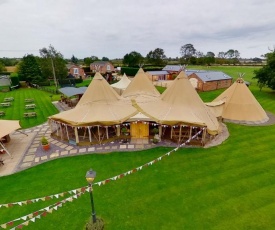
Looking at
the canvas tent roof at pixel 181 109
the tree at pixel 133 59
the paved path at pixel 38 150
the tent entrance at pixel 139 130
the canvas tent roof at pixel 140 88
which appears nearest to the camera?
the paved path at pixel 38 150

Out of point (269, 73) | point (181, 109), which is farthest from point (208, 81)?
point (181, 109)

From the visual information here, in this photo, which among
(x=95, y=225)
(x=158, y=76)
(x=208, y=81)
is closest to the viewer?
(x=95, y=225)

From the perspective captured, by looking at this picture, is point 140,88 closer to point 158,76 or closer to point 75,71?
point 158,76

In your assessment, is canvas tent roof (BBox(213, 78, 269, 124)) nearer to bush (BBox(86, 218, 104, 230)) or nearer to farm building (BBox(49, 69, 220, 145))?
farm building (BBox(49, 69, 220, 145))

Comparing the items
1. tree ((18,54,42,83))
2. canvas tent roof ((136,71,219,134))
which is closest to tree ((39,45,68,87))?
tree ((18,54,42,83))

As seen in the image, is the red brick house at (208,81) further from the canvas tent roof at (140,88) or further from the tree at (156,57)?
the tree at (156,57)

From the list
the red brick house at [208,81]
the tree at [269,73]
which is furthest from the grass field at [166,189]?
the red brick house at [208,81]
